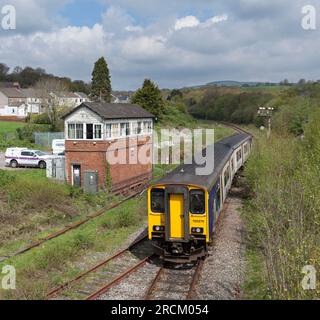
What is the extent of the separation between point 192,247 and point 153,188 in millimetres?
2191

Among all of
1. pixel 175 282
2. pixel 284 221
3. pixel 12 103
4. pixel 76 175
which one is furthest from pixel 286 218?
pixel 12 103

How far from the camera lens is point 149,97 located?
5594 cm

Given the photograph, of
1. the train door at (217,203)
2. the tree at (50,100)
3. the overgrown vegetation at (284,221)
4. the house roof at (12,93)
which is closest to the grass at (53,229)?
the train door at (217,203)

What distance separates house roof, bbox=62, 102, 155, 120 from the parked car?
7015 millimetres

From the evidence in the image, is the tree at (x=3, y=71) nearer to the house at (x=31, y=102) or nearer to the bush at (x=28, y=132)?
the house at (x=31, y=102)

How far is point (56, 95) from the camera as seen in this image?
5769cm

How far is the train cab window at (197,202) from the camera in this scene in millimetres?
13398

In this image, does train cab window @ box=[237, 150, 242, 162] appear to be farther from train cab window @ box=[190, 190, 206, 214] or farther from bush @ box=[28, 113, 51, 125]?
bush @ box=[28, 113, 51, 125]

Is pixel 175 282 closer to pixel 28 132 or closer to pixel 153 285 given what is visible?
pixel 153 285

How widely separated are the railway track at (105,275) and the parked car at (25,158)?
18940 millimetres

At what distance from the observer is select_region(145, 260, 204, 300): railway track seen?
1168cm
